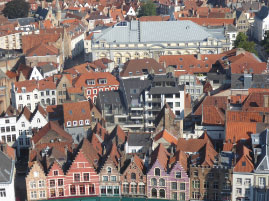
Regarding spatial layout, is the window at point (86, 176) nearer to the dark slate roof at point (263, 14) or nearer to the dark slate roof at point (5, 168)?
the dark slate roof at point (5, 168)

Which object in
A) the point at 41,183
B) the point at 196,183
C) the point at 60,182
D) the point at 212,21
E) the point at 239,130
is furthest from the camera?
the point at 212,21

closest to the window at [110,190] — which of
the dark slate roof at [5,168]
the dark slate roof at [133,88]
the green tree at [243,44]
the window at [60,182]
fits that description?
the window at [60,182]

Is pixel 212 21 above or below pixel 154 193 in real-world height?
above

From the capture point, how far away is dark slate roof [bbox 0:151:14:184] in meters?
75.9

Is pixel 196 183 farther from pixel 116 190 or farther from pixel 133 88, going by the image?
pixel 133 88

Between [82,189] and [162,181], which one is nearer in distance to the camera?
[162,181]

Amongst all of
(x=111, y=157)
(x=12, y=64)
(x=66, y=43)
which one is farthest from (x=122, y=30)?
(x=111, y=157)

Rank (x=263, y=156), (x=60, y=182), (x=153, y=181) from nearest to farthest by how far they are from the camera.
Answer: (x=263, y=156) < (x=153, y=181) < (x=60, y=182)

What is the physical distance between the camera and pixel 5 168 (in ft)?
255

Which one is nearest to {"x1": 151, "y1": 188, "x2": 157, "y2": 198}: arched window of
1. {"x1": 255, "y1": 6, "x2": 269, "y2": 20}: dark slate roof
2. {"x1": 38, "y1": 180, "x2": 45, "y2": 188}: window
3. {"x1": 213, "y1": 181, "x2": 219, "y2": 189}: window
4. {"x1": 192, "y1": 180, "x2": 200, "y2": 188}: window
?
{"x1": 192, "y1": 180, "x2": 200, "y2": 188}: window

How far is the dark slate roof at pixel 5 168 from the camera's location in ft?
249

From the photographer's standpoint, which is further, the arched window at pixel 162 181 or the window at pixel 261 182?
the arched window at pixel 162 181

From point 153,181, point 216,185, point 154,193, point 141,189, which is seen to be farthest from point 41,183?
point 216,185

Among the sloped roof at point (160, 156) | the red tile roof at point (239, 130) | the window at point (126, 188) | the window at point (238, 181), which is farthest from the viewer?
the red tile roof at point (239, 130)
